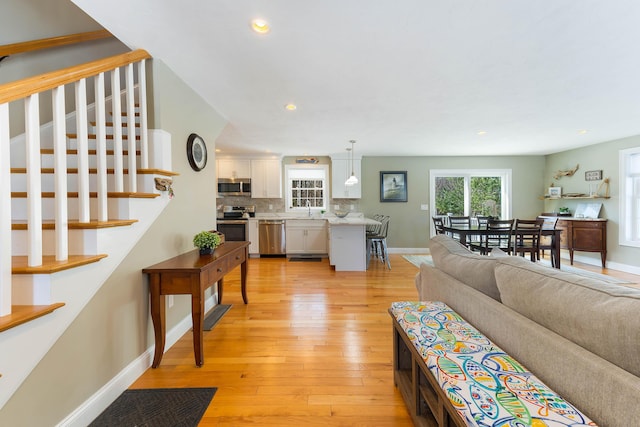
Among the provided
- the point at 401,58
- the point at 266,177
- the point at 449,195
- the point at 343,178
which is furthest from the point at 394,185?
the point at 401,58

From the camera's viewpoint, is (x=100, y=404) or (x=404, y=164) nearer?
(x=100, y=404)

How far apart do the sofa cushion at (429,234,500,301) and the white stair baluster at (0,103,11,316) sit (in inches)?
84.7

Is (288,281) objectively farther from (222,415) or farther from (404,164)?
(404,164)

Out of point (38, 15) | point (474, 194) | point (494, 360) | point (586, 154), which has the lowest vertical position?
point (494, 360)

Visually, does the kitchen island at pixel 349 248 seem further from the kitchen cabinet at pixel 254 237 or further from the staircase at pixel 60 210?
the staircase at pixel 60 210

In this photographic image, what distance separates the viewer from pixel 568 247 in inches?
199

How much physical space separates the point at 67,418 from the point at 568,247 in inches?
277

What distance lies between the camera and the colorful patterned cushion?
756 mm

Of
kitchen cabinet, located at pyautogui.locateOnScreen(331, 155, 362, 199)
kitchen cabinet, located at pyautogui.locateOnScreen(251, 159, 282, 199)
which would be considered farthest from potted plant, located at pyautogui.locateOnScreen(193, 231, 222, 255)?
kitchen cabinet, located at pyautogui.locateOnScreen(331, 155, 362, 199)

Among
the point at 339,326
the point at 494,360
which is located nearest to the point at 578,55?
the point at 494,360

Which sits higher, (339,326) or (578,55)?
(578,55)

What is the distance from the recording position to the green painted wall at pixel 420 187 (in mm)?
6324

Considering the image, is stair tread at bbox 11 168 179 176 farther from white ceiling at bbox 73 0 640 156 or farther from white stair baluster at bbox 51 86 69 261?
white ceiling at bbox 73 0 640 156

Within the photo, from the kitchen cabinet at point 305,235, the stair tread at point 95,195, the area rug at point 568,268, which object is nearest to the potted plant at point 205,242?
the stair tread at point 95,195
